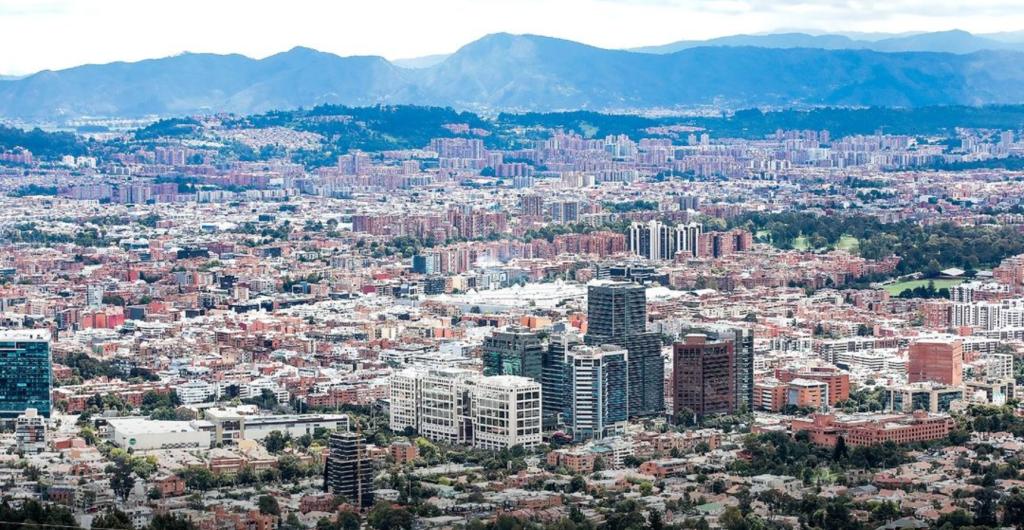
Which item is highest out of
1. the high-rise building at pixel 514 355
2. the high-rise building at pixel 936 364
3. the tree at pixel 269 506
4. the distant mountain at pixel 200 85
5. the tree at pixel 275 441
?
the distant mountain at pixel 200 85

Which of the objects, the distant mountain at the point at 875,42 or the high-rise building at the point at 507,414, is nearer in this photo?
the high-rise building at the point at 507,414

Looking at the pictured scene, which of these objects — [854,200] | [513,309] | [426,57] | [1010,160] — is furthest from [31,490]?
[426,57]

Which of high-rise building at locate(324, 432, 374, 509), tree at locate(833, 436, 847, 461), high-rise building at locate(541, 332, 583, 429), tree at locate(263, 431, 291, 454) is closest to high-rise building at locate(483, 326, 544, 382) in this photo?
high-rise building at locate(541, 332, 583, 429)

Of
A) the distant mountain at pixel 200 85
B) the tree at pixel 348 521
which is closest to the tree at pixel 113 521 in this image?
the tree at pixel 348 521

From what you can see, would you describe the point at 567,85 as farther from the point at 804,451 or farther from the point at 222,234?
the point at 804,451

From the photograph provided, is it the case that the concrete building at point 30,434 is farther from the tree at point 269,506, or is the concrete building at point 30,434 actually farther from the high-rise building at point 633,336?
the high-rise building at point 633,336

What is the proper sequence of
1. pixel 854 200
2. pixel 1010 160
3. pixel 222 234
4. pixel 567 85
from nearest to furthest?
pixel 222 234 < pixel 854 200 < pixel 1010 160 < pixel 567 85
